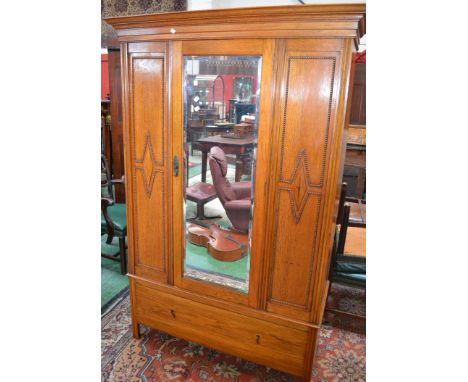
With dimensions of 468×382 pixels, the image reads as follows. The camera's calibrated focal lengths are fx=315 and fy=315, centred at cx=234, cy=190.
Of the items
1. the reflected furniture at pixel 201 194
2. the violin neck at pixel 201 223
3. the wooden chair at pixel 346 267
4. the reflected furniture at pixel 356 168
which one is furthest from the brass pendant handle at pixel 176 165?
the reflected furniture at pixel 356 168

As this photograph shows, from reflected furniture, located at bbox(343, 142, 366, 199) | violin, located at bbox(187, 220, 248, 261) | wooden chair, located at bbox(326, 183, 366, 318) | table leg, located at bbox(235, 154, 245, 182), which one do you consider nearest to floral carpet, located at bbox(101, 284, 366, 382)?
wooden chair, located at bbox(326, 183, 366, 318)

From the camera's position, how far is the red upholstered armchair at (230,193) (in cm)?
165

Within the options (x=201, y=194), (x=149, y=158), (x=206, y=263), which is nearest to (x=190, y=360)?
(x=206, y=263)

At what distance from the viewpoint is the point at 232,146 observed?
1.64 metres

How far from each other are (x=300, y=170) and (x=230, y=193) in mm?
425

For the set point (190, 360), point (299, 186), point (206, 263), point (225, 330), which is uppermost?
point (299, 186)

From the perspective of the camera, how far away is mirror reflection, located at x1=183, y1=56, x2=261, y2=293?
153 centimetres

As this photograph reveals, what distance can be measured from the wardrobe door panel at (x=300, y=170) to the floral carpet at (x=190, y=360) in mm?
601

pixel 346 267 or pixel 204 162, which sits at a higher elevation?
pixel 204 162

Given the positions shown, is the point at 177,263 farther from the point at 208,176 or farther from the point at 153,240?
the point at 208,176

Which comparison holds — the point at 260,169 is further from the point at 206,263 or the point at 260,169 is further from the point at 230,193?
the point at 206,263

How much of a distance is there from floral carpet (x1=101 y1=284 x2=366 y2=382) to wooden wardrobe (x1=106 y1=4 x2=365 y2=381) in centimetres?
19

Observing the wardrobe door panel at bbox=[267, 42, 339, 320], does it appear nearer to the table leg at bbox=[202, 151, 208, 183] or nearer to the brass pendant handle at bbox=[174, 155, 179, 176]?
the table leg at bbox=[202, 151, 208, 183]
